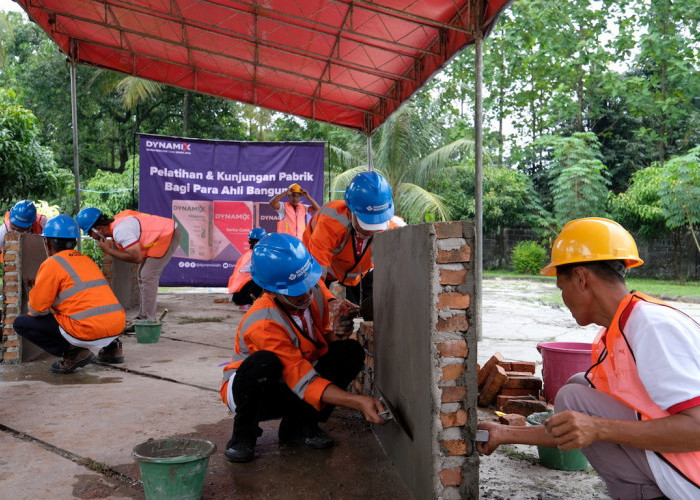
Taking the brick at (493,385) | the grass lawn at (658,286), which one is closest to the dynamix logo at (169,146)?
the brick at (493,385)

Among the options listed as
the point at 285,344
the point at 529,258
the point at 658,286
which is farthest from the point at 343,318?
the point at 529,258

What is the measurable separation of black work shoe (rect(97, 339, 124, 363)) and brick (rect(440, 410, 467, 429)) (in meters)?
4.03

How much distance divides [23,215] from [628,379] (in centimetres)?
659

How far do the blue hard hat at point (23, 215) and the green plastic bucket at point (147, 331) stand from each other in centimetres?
176

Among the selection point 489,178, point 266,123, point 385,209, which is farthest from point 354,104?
point 266,123

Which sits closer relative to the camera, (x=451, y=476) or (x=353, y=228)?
(x=451, y=476)

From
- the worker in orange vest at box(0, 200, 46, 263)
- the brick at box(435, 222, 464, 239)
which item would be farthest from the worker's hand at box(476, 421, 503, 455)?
the worker in orange vest at box(0, 200, 46, 263)

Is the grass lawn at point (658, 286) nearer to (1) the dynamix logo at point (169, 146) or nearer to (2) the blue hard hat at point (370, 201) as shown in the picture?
(1) the dynamix logo at point (169, 146)

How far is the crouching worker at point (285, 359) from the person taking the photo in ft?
9.87

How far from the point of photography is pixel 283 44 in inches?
294

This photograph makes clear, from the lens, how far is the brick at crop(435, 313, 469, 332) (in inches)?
95.3

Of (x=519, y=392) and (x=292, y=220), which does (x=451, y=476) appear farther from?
(x=292, y=220)

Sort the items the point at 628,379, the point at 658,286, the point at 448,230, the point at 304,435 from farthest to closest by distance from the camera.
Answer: the point at 658,286
the point at 304,435
the point at 448,230
the point at 628,379

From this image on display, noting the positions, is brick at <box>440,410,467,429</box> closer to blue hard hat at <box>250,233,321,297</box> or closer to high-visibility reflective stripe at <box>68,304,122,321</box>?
blue hard hat at <box>250,233,321,297</box>
